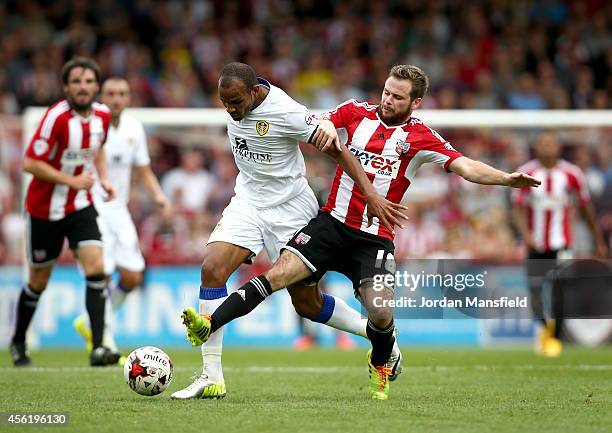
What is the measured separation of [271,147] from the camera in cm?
735

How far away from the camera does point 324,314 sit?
305 inches

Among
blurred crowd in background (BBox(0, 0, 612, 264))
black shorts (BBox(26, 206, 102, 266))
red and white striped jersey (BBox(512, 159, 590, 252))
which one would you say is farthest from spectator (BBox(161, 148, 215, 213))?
black shorts (BBox(26, 206, 102, 266))

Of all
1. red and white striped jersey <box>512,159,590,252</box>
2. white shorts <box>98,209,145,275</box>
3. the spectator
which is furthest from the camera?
the spectator

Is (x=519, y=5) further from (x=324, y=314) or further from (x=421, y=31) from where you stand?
(x=324, y=314)

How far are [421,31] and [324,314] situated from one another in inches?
463

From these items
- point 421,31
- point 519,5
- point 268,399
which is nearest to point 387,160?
point 268,399

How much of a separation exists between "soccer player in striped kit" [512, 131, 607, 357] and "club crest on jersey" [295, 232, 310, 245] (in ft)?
17.9

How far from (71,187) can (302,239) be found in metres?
2.66

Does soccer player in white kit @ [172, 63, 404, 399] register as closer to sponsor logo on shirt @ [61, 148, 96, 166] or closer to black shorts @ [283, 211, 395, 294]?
black shorts @ [283, 211, 395, 294]

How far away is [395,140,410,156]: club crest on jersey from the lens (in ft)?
23.9

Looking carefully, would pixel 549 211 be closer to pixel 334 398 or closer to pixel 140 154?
pixel 140 154

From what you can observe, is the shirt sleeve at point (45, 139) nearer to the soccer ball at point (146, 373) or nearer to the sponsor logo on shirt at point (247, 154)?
the sponsor logo on shirt at point (247, 154)

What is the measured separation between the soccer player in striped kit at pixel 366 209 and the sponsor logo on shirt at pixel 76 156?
9.11ft

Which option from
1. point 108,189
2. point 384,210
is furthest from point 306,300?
point 108,189
